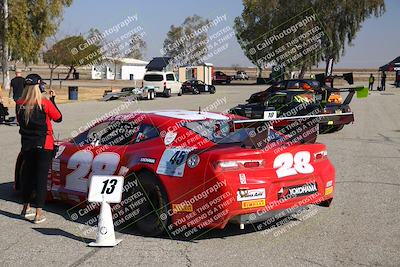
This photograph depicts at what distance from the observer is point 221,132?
231 inches

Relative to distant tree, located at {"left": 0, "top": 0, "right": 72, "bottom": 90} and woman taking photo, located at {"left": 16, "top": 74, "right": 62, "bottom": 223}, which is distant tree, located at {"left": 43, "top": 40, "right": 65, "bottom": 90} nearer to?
distant tree, located at {"left": 0, "top": 0, "right": 72, "bottom": 90}

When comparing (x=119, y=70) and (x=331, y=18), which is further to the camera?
(x=119, y=70)

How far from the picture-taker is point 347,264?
462 cm

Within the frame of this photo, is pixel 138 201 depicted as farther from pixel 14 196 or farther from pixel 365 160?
pixel 365 160

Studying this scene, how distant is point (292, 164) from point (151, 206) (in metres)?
1.51

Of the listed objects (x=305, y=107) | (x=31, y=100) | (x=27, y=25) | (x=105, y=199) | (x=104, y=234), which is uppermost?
(x=27, y=25)

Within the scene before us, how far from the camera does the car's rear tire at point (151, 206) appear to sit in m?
5.33

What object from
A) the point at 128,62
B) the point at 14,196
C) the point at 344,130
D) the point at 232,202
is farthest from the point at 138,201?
the point at 128,62

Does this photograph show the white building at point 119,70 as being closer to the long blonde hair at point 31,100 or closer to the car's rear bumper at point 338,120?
the car's rear bumper at point 338,120

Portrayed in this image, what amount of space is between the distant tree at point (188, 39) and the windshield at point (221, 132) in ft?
271

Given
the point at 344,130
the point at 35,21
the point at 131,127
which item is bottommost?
the point at 344,130

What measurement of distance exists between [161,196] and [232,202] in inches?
32.1

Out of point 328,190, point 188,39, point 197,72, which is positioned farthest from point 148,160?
point 188,39

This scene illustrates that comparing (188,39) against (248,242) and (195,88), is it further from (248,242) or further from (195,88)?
(248,242)
